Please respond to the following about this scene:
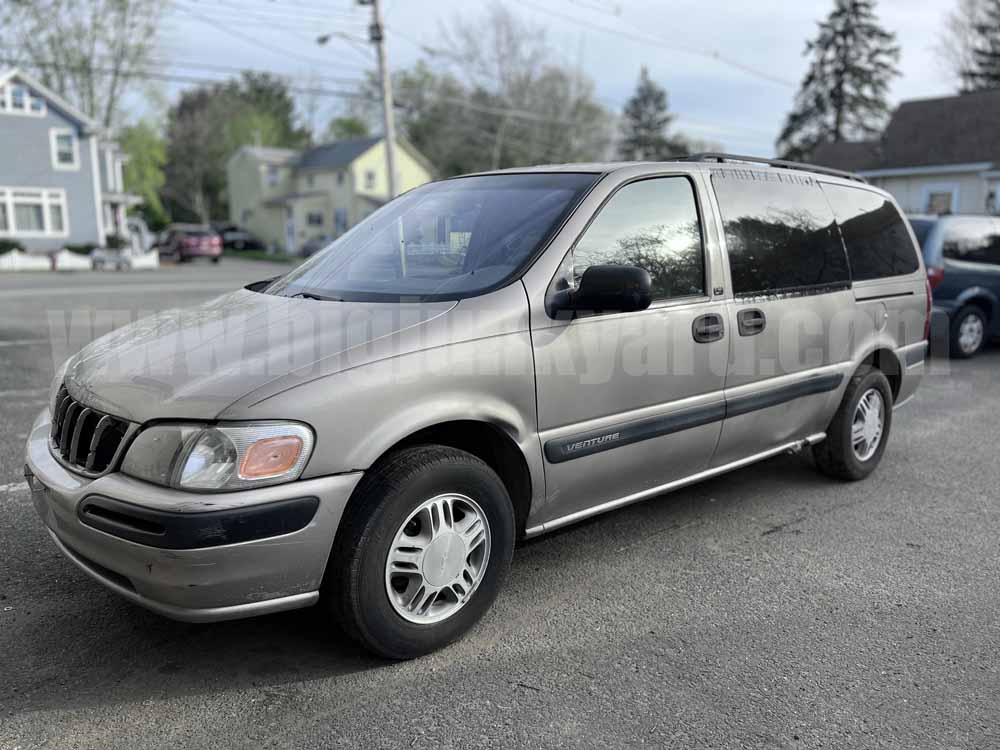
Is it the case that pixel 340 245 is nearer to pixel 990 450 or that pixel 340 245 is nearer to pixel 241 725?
pixel 241 725

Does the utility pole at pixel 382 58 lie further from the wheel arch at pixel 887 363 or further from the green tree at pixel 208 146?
the green tree at pixel 208 146

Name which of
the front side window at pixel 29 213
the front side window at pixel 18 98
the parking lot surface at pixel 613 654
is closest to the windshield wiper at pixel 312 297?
the parking lot surface at pixel 613 654

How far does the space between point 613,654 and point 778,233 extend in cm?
244

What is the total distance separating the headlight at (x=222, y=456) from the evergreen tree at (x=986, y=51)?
48960 mm

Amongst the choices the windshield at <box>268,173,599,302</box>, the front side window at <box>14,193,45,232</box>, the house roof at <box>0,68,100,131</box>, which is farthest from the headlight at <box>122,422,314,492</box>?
the house roof at <box>0,68,100,131</box>

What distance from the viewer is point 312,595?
8.91ft

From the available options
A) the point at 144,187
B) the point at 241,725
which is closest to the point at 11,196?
the point at 144,187

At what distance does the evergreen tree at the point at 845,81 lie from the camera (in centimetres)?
4634

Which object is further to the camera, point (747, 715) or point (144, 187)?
point (144, 187)

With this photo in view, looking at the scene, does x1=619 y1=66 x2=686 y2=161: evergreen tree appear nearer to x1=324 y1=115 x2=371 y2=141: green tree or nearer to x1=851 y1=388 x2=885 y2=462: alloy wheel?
x1=324 y1=115 x2=371 y2=141: green tree

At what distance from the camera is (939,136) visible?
28.8 meters

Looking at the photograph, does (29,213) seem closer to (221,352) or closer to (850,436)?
(221,352)

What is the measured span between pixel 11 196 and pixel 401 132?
97.0 feet

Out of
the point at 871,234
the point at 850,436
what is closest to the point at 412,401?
the point at 850,436
